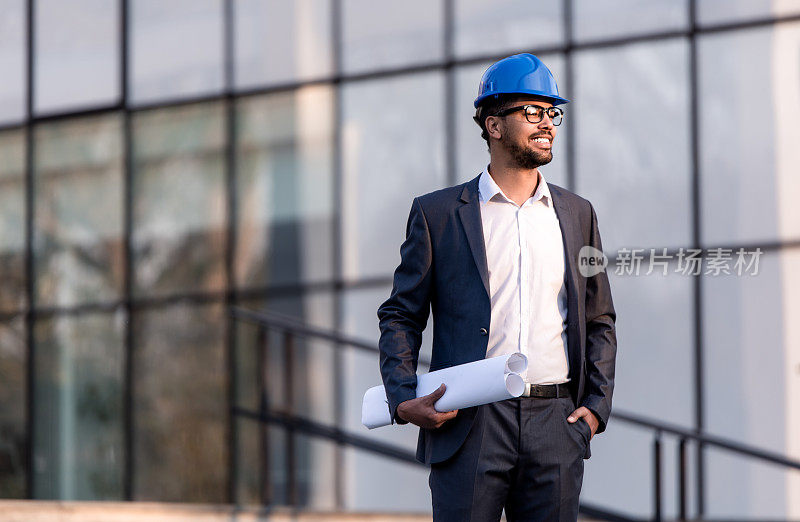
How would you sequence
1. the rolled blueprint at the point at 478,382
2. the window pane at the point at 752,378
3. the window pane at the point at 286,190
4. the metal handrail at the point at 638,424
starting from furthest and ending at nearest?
the window pane at the point at 286,190 → the window pane at the point at 752,378 → the metal handrail at the point at 638,424 → the rolled blueprint at the point at 478,382

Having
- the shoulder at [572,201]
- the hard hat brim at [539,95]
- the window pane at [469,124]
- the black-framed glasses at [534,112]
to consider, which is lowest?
the shoulder at [572,201]

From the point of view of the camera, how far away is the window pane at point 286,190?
38.1 feet

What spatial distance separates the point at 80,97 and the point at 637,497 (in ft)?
20.6

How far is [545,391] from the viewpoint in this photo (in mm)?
3885

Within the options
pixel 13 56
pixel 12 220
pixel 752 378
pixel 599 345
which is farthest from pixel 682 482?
pixel 13 56

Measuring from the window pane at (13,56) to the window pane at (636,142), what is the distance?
17.7 ft

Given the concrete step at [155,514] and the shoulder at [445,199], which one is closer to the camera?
the shoulder at [445,199]

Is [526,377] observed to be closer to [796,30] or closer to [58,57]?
[796,30]

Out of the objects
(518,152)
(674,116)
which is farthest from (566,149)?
(518,152)

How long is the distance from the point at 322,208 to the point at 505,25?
2.23 metres

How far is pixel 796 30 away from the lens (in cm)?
1005

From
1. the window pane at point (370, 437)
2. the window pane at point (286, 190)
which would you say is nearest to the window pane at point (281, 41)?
the window pane at point (286, 190)

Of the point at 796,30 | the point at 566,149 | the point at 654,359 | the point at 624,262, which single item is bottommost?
the point at 654,359

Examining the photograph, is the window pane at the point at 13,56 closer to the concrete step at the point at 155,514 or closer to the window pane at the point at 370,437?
the window pane at the point at 370,437
